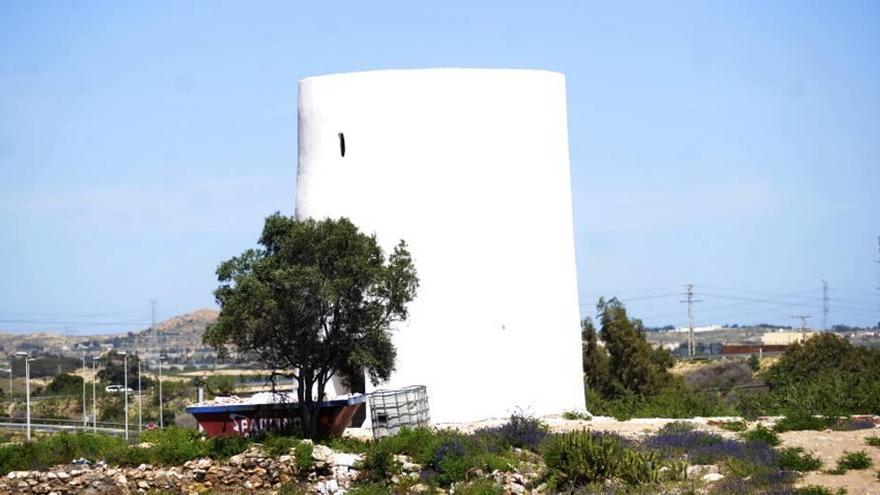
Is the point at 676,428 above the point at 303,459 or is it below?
above

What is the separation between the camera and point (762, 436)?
18797mm

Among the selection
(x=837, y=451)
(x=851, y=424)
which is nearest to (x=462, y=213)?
(x=851, y=424)

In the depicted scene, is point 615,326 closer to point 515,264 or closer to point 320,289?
point 515,264

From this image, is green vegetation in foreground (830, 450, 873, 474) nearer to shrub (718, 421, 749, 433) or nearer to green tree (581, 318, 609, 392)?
shrub (718, 421, 749, 433)

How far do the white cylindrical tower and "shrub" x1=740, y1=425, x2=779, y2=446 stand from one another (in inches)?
211

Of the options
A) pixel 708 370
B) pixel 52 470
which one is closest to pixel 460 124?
pixel 52 470

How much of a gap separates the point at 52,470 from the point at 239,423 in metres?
3.25

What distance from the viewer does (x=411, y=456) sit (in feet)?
64.1

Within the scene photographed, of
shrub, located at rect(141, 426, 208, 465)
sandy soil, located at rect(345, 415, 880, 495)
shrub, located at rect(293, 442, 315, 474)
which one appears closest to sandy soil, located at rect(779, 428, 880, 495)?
sandy soil, located at rect(345, 415, 880, 495)

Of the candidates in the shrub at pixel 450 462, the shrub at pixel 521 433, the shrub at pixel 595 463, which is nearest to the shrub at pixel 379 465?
the shrub at pixel 450 462

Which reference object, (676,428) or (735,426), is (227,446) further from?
(735,426)

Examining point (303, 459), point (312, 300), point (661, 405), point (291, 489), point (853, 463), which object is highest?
point (312, 300)

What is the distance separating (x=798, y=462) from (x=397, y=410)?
22.8 ft

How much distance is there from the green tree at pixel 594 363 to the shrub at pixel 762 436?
11.5 m
